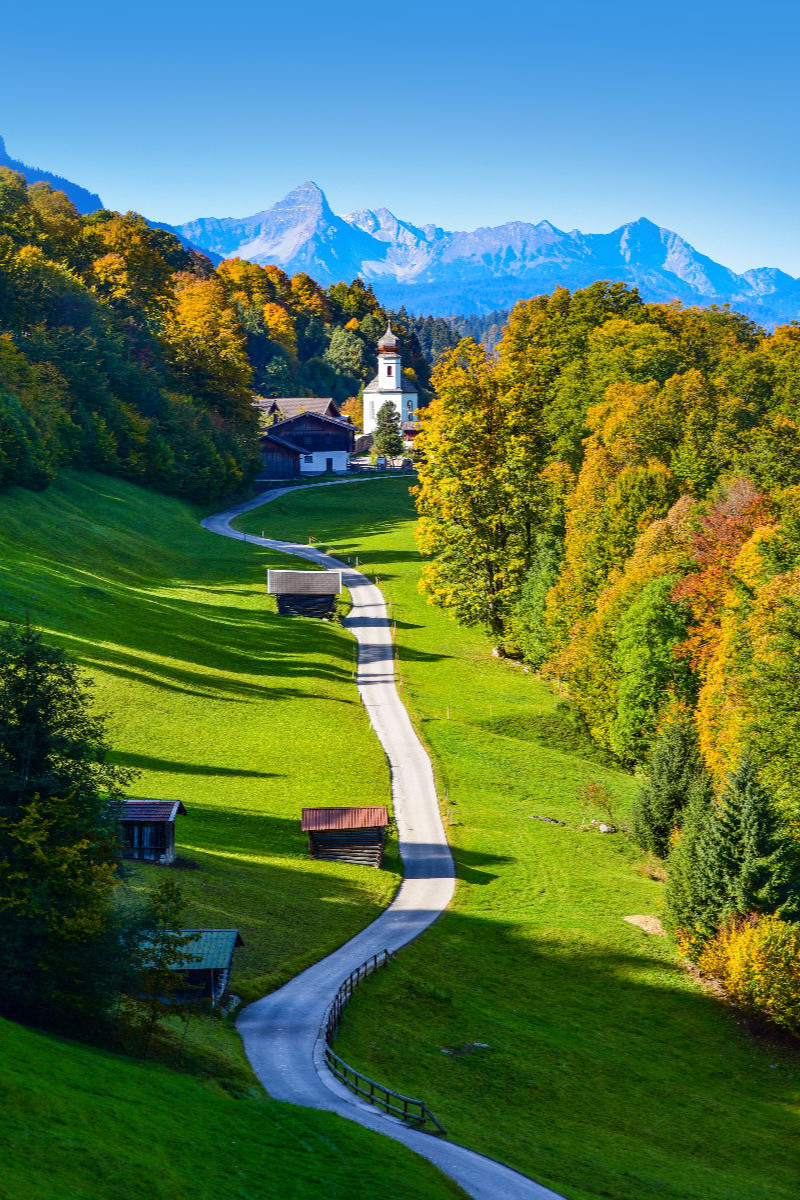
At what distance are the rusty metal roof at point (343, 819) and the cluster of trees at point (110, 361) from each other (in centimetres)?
4633

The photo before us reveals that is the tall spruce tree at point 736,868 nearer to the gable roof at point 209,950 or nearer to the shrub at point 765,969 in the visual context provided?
the shrub at point 765,969

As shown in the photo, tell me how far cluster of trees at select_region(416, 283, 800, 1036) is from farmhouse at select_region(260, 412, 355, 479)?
49476 mm

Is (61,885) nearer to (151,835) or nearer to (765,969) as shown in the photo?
(151,835)

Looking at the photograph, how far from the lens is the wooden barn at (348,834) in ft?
143

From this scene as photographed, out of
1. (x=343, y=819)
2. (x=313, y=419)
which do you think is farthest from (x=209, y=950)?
(x=313, y=419)

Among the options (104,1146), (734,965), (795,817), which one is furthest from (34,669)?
(795,817)

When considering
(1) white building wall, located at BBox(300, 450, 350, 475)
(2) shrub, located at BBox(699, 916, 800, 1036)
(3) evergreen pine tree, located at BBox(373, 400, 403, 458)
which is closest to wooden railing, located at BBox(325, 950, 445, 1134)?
(2) shrub, located at BBox(699, 916, 800, 1036)

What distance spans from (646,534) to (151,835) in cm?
3288

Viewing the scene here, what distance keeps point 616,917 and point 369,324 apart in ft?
545

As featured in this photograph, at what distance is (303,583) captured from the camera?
3162 inches

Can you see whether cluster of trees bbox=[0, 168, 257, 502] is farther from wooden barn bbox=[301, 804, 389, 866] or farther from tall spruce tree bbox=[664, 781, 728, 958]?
tall spruce tree bbox=[664, 781, 728, 958]

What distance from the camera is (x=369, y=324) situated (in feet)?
641

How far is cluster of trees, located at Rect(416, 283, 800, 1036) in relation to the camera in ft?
144

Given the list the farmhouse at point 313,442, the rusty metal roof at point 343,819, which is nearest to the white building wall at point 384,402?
the farmhouse at point 313,442
